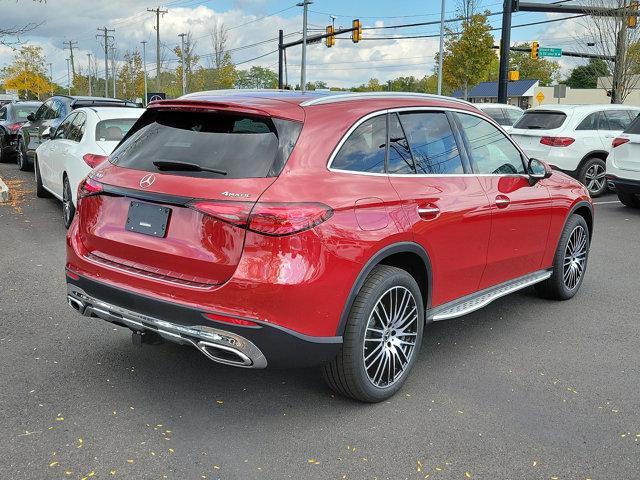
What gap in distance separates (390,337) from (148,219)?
1.51 metres

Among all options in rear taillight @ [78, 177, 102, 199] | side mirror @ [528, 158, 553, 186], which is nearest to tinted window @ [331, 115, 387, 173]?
rear taillight @ [78, 177, 102, 199]

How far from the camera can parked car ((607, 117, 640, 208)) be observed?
34.9 feet

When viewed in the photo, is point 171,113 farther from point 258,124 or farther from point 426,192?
point 426,192

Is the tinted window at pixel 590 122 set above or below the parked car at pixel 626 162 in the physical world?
above

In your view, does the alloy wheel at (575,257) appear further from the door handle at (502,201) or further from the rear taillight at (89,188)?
the rear taillight at (89,188)

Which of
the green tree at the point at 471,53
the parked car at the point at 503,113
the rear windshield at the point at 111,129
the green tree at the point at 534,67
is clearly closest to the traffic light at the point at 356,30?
the green tree at the point at 471,53

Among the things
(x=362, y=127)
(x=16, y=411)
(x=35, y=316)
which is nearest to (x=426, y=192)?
(x=362, y=127)

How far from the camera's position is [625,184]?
10797 mm

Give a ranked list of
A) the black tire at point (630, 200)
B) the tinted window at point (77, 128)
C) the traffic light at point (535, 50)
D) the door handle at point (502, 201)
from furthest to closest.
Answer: the traffic light at point (535, 50) → the black tire at point (630, 200) → the tinted window at point (77, 128) → the door handle at point (502, 201)

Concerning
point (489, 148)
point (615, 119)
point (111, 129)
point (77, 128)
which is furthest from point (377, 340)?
point (615, 119)

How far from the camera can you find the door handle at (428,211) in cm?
392

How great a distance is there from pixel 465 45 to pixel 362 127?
32443 millimetres

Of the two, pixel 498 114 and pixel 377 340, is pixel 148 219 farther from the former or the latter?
pixel 498 114

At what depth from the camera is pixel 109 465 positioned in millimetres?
3135
